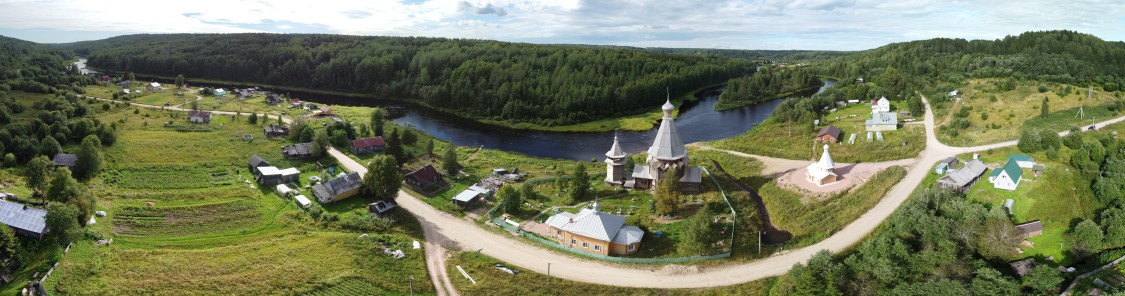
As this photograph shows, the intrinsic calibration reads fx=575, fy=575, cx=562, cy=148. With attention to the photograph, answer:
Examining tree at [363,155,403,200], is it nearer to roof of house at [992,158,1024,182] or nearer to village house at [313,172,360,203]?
village house at [313,172,360,203]

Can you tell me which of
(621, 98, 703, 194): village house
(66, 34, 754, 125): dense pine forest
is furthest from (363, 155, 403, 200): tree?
(66, 34, 754, 125): dense pine forest

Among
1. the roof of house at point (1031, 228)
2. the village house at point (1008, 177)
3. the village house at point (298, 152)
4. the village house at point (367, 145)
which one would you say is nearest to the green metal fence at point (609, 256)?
the roof of house at point (1031, 228)

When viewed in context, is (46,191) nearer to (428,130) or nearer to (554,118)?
(428,130)

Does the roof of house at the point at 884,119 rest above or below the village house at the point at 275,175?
above

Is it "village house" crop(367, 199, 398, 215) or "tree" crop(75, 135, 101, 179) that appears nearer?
"village house" crop(367, 199, 398, 215)

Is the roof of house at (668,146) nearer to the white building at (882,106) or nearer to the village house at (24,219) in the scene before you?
the village house at (24,219)

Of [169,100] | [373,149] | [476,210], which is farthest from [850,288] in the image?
[169,100]

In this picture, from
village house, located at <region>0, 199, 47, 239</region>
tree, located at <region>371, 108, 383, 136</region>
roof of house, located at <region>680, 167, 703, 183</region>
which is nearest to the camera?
village house, located at <region>0, 199, 47, 239</region>
